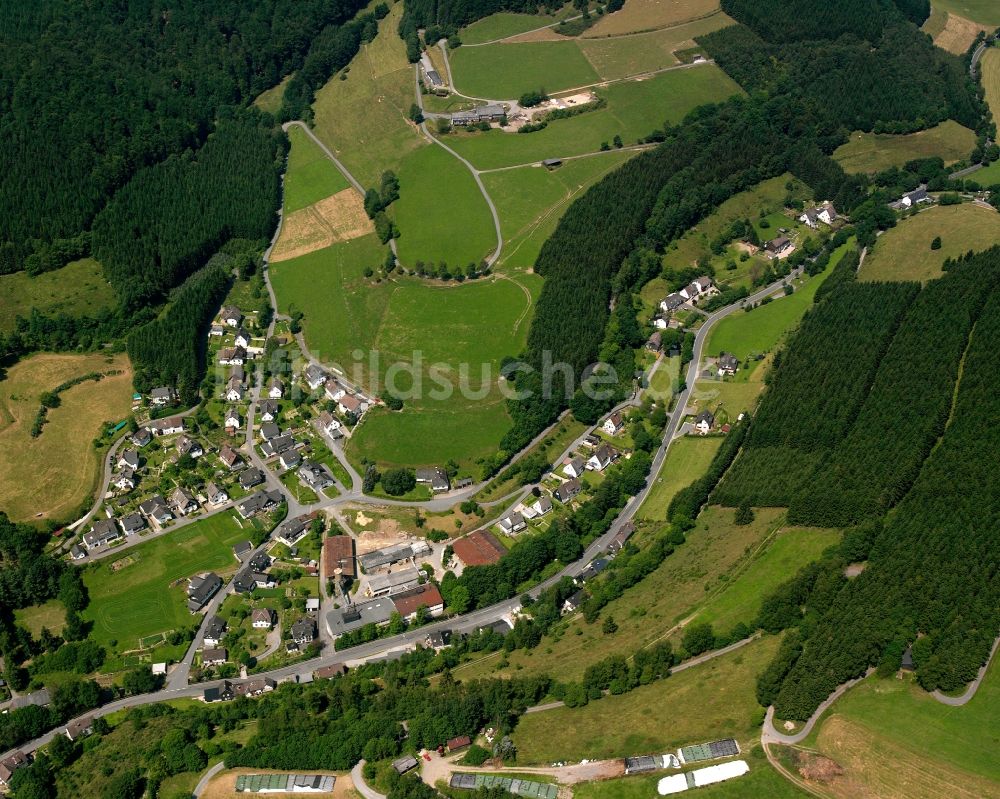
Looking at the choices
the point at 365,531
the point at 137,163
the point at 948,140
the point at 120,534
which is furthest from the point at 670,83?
the point at 120,534

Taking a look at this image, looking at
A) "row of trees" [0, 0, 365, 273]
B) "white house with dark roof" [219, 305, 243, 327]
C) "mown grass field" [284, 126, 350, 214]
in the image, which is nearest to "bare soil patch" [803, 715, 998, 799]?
"white house with dark roof" [219, 305, 243, 327]

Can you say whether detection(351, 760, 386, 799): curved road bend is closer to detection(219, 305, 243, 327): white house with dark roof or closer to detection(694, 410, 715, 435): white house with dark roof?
detection(694, 410, 715, 435): white house with dark roof

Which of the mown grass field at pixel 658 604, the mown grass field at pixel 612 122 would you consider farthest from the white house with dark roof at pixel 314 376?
the mown grass field at pixel 612 122

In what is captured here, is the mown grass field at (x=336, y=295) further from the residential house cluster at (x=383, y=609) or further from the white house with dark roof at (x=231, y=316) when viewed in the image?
the residential house cluster at (x=383, y=609)

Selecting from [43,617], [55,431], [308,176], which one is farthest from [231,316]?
[43,617]

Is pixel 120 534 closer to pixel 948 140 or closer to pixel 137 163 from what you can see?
pixel 137 163

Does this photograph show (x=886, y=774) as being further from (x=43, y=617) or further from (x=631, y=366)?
(x=43, y=617)
